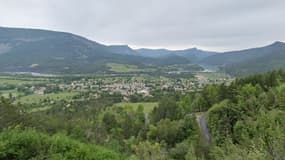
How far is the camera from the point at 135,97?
246ft

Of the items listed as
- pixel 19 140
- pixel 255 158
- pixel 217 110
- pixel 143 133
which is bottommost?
pixel 143 133

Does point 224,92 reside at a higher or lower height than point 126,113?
higher

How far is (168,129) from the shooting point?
128 feet

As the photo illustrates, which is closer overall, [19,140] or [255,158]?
[255,158]

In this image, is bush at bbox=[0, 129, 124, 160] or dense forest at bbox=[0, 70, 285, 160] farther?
bush at bbox=[0, 129, 124, 160]

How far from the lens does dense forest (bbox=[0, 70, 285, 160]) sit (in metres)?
10.8

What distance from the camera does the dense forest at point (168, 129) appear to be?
1078 centimetres

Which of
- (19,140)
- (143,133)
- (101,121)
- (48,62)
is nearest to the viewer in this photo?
(19,140)

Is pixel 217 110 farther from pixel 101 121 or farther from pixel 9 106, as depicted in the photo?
pixel 9 106

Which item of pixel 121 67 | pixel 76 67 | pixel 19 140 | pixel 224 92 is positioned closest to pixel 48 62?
pixel 76 67

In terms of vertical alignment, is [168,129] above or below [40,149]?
below

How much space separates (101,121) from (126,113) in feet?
14.9

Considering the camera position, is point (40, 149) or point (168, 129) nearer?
point (40, 149)

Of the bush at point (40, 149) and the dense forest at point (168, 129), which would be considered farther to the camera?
the bush at point (40, 149)
